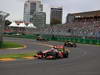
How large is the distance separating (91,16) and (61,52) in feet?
216

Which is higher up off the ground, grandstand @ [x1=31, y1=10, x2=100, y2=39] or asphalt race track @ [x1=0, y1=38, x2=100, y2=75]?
grandstand @ [x1=31, y1=10, x2=100, y2=39]

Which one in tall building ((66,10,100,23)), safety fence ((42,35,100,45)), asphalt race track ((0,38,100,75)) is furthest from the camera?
tall building ((66,10,100,23))

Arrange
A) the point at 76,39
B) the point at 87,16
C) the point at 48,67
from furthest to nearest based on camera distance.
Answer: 1. the point at 87,16
2. the point at 76,39
3. the point at 48,67

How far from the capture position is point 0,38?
1233 inches

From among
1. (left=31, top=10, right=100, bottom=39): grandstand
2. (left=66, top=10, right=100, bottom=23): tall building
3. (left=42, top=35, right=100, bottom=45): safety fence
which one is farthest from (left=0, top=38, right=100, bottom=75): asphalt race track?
(left=66, top=10, right=100, bottom=23): tall building

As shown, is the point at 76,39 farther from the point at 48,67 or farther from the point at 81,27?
the point at 48,67

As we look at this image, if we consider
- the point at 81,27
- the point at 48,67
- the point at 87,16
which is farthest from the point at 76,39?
the point at 48,67

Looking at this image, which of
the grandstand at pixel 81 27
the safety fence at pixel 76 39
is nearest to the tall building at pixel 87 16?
the grandstand at pixel 81 27

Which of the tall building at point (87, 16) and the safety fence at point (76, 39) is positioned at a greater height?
the tall building at point (87, 16)

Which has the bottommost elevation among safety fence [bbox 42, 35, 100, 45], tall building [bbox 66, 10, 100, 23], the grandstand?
safety fence [bbox 42, 35, 100, 45]

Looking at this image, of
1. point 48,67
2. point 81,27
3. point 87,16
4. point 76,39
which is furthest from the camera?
point 87,16

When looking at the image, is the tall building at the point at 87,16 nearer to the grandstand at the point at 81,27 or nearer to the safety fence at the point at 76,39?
the grandstand at the point at 81,27

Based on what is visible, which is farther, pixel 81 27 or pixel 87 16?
pixel 87 16

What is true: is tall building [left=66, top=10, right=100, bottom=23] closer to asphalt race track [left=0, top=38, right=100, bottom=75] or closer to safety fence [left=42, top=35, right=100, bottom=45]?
safety fence [left=42, top=35, right=100, bottom=45]
